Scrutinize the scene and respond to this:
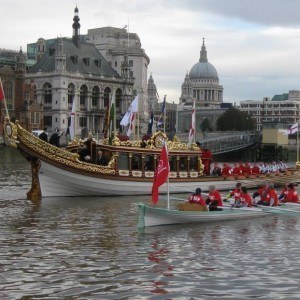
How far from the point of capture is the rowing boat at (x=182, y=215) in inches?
1027

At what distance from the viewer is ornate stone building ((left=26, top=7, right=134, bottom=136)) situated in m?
140

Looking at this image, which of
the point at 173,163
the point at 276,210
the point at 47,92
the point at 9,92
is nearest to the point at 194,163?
the point at 173,163

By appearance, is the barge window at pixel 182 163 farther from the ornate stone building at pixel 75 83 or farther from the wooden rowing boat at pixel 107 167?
the ornate stone building at pixel 75 83

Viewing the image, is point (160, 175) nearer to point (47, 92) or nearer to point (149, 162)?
point (149, 162)

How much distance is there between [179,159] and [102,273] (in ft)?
81.5

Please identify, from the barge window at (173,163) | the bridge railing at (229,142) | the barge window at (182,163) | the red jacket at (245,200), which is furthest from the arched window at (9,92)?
the red jacket at (245,200)

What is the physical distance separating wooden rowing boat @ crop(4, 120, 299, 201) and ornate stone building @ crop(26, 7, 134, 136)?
95.0m

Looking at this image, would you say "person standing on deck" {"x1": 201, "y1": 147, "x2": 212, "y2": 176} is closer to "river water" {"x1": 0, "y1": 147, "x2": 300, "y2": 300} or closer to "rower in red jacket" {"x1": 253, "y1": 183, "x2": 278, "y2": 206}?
"rower in red jacket" {"x1": 253, "y1": 183, "x2": 278, "y2": 206}

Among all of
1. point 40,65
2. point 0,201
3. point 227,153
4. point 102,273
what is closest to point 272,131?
point 227,153

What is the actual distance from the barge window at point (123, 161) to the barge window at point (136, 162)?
1.55ft

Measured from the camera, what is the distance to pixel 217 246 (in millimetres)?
23219

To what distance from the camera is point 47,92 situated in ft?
470

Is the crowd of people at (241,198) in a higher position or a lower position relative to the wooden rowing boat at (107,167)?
lower

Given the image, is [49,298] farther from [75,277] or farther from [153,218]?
[153,218]
